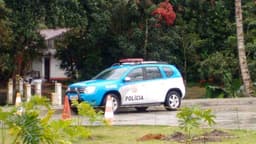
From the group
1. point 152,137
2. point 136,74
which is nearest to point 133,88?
point 136,74

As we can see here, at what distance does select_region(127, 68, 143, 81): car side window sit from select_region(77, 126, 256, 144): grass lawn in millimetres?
5992

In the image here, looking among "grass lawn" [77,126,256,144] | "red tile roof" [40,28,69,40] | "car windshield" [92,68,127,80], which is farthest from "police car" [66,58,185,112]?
"red tile roof" [40,28,69,40]

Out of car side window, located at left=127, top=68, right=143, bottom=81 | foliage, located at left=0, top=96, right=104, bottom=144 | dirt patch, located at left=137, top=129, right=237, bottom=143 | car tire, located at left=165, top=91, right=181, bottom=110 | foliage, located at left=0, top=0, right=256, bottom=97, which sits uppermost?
foliage, located at left=0, top=0, right=256, bottom=97

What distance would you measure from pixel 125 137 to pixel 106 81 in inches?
315

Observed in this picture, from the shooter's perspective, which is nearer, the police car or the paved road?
the paved road

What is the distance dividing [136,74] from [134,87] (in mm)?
500

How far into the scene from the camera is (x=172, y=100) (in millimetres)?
22469

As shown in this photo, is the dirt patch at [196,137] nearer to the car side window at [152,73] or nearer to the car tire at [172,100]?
the car side window at [152,73]

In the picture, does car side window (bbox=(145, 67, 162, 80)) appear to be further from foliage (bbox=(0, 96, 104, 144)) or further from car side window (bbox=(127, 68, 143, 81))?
foliage (bbox=(0, 96, 104, 144))

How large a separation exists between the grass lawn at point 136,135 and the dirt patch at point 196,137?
122 mm

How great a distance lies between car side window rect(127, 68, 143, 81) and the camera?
2152 centimetres

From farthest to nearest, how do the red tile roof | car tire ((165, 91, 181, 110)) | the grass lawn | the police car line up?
1. the red tile roof
2. car tire ((165, 91, 181, 110))
3. the police car
4. the grass lawn

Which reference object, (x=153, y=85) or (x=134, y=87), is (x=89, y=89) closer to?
(x=134, y=87)

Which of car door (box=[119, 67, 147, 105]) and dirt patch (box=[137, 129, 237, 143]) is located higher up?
car door (box=[119, 67, 147, 105])
